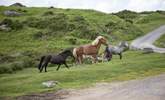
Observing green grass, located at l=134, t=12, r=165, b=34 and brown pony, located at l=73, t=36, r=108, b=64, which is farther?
green grass, located at l=134, t=12, r=165, b=34

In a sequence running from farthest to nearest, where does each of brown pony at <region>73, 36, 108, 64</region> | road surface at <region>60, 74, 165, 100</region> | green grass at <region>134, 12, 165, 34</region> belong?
green grass at <region>134, 12, 165, 34</region> → brown pony at <region>73, 36, 108, 64</region> → road surface at <region>60, 74, 165, 100</region>

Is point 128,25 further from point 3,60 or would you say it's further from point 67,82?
point 67,82

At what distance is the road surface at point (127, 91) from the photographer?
849 inches

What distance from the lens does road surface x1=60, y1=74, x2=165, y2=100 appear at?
21.6 m

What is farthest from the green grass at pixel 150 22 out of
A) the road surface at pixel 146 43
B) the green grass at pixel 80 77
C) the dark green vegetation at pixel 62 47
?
the green grass at pixel 80 77

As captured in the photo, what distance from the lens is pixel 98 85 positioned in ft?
85.9

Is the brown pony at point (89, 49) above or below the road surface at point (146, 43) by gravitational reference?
above

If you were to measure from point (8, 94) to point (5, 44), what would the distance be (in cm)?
4323

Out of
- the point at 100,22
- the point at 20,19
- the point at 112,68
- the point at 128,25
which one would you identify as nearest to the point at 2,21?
the point at 20,19

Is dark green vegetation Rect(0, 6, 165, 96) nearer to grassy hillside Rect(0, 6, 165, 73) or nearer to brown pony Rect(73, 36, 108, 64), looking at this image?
grassy hillside Rect(0, 6, 165, 73)

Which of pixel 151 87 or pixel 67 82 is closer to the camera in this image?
pixel 151 87

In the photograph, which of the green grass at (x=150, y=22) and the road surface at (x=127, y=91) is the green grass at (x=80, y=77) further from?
the green grass at (x=150, y=22)

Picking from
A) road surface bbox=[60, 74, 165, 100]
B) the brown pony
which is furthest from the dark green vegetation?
road surface bbox=[60, 74, 165, 100]

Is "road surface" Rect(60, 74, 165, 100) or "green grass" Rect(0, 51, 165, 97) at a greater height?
"road surface" Rect(60, 74, 165, 100)
